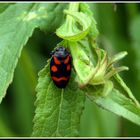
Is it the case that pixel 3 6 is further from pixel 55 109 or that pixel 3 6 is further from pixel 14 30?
pixel 55 109

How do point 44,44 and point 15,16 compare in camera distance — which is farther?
point 44,44

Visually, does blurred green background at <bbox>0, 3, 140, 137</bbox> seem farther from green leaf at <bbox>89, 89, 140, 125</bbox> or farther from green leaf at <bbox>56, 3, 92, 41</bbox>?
green leaf at <bbox>89, 89, 140, 125</bbox>

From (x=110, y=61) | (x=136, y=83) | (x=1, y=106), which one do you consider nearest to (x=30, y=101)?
(x=1, y=106)

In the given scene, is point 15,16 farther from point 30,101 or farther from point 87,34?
point 30,101

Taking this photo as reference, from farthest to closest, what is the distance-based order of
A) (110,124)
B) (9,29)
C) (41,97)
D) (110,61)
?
(110,124) → (9,29) → (41,97) → (110,61)

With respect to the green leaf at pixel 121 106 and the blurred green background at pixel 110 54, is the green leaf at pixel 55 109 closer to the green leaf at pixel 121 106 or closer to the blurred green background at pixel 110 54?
the green leaf at pixel 121 106

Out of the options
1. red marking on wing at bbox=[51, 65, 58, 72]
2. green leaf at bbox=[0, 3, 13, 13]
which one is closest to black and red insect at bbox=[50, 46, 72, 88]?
red marking on wing at bbox=[51, 65, 58, 72]

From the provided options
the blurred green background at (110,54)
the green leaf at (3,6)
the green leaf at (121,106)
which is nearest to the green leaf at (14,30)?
the green leaf at (3,6)
